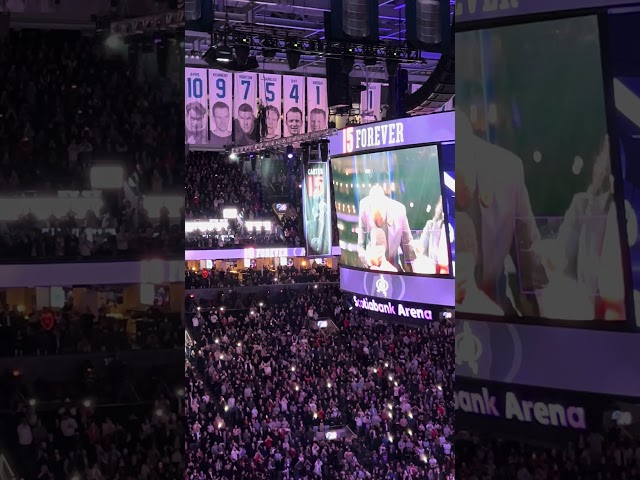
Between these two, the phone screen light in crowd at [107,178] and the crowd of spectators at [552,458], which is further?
the phone screen light in crowd at [107,178]

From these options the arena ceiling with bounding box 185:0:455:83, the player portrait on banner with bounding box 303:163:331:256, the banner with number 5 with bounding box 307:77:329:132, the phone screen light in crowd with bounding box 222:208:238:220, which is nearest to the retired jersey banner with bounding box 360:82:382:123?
the arena ceiling with bounding box 185:0:455:83

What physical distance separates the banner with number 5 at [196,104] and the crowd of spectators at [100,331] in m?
17.6

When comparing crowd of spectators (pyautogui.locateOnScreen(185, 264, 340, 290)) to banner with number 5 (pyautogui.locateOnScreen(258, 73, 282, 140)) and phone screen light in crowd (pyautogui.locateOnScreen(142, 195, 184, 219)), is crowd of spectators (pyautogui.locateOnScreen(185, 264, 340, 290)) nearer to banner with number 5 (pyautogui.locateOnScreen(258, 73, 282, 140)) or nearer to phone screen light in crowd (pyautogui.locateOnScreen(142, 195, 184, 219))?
banner with number 5 (pyautogui.locateOnScreen(258, 73, 282, 140))

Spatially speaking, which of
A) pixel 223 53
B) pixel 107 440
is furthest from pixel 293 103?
pixel 107 440

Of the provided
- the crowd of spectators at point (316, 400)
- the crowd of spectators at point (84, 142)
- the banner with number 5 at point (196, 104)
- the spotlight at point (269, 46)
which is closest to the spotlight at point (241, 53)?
the spotlight at point (269, 46)

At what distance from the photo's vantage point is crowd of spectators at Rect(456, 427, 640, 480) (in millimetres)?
3422

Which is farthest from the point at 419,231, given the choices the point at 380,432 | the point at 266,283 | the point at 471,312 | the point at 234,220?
the point at 234,220

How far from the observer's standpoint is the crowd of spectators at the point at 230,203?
2545 centimetres

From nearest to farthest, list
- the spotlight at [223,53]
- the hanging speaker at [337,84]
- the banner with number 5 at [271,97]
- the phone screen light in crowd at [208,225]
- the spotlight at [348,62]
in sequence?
the spotlight at [223,53] < the spotlight at [348,62] < the hanging speaker at [337,84] < the banner with number 5 at [271,97] < the phone screen light in crowd at [208,225]

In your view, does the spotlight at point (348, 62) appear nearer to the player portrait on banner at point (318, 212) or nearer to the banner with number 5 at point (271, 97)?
the player portrait on banner at point (318, 212)

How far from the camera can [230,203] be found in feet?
88.7

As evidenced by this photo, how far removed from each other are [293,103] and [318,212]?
8634 mm

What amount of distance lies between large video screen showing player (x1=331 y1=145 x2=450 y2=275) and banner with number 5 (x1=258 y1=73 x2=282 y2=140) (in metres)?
10.0

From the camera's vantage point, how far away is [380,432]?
1361cm
